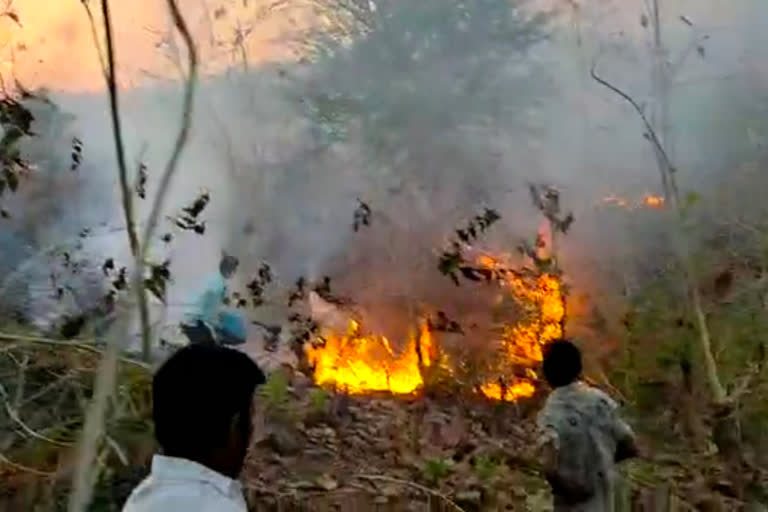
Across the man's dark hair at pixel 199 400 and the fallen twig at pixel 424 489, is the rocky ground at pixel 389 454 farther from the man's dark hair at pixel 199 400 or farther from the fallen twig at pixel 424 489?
the man's dark hair at pixel 199 400

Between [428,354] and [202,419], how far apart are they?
192 inches

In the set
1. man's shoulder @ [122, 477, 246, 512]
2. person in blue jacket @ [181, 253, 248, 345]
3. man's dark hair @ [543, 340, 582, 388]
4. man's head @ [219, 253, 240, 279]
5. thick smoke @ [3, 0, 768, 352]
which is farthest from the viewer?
thick smoke @ [3, 0, 768, 352]

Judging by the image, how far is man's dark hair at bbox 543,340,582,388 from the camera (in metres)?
2.69

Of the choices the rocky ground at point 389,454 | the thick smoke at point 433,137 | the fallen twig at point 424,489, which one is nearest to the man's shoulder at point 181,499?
the rocky ground at point 389,454

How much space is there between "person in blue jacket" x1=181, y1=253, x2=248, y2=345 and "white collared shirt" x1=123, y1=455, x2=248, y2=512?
2622 mm

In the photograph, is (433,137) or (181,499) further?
(433,137)

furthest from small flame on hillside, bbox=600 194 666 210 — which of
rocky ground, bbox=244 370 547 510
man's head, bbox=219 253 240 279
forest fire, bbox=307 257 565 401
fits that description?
man's head, bbox=219 253 240 279

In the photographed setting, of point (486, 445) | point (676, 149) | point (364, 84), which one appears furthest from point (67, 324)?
point (676, 149)

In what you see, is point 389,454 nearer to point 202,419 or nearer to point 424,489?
point 424,489

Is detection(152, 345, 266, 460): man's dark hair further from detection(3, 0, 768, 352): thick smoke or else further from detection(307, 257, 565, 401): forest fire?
detection(3, 0, 768, 352): thick smoke

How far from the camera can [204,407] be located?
120 centimetres

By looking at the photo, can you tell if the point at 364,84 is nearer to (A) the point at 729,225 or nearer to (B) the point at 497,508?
(A) the point at 729,225

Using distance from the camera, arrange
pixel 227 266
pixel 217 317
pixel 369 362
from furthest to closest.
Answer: pixel 369 362 → pixel 227 266 → pixel 217 317

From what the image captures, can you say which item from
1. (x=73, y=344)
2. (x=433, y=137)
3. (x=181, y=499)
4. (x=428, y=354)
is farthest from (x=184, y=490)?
(x=433, y=137)
